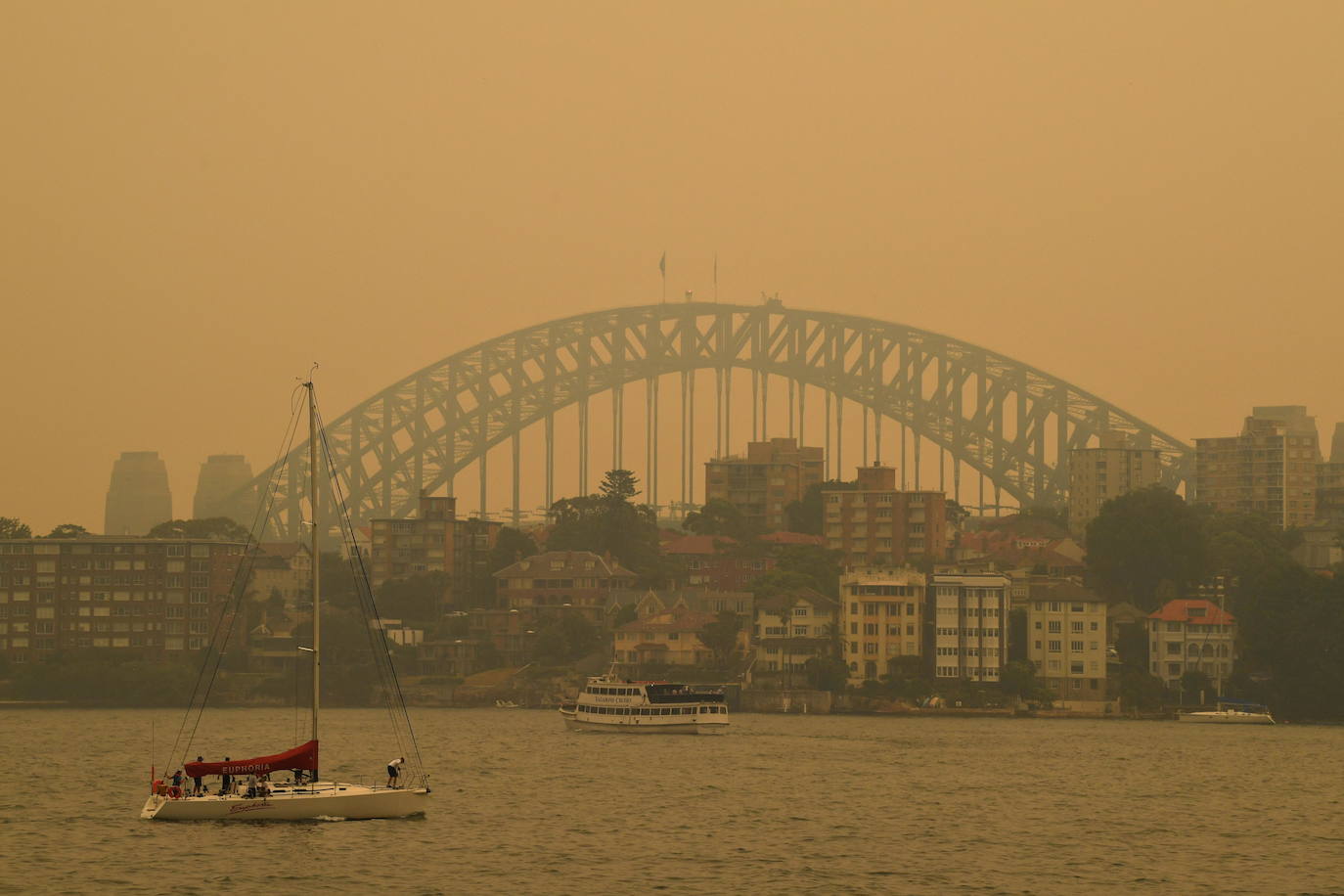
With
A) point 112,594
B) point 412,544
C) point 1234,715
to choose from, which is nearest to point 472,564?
point 412,544

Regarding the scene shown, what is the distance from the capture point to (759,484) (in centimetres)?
14662

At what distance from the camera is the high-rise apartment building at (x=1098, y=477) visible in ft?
486

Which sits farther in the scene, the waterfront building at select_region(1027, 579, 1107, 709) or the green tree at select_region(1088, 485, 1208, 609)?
the green tree at select_region(1088, 485, 1208, 609)

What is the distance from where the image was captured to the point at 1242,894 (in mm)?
44719

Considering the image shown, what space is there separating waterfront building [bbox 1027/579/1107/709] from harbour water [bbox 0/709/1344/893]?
53.4 feet

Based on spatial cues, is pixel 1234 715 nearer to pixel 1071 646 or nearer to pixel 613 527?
pixel 1071 646

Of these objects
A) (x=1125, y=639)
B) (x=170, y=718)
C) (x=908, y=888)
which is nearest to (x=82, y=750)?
(x=170, y=718)

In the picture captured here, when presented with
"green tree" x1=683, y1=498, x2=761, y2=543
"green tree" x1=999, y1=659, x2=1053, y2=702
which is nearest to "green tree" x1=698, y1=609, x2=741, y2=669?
"green tree" x1=999, y1=659, x2=1053, y2=702

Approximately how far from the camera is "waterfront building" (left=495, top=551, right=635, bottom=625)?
12375 cm

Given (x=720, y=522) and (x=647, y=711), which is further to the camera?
(x=720, y=522)

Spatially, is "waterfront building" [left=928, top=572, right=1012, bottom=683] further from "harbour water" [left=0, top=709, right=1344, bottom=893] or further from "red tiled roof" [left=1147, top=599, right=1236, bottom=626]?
"harbour water" [left=0, top=709, right=1344, bottom=893]

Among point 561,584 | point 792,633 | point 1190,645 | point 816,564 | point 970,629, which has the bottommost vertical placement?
point 1190,645

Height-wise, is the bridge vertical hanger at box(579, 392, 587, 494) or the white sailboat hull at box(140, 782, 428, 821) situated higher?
the bridge vertical hanger at box(579, 392, 587, 494)

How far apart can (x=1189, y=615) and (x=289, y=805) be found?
6573 cm
